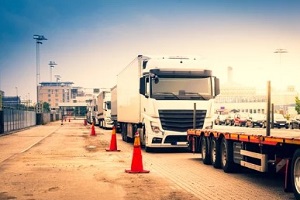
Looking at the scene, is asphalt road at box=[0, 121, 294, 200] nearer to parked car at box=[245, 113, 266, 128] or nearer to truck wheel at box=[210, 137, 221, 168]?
truck wheel at box=[210, 137, 221, 168]

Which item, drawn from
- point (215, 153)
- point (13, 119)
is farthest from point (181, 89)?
point (13, 119)

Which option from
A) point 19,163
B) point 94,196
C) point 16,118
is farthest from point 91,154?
point 16,118

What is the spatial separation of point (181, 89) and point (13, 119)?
92.7 feet

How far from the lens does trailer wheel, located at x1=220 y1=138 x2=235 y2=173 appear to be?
1231cm

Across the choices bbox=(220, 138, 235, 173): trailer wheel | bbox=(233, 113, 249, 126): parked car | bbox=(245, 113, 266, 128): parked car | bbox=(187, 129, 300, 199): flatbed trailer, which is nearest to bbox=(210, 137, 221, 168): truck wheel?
bbox=(187, 129, 300, 199): flatbed trailer

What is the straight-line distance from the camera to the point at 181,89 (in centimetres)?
1875

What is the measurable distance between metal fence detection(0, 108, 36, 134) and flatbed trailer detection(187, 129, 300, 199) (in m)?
25.1

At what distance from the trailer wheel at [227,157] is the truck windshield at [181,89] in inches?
232

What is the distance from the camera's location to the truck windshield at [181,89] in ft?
61.2

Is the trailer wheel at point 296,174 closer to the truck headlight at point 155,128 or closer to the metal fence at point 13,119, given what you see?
the truck headlight at point 155,128

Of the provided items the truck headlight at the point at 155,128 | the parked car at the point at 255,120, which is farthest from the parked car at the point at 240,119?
the truck headlight at the point at 155,128

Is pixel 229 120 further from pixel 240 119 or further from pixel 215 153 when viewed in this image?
pixel 215 153

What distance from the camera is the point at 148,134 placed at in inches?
736

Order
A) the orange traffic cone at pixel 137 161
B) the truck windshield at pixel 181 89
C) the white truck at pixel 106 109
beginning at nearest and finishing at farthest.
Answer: the orange traffic cone at pixel 137 161, the truck windshield at pixel 181 89, the white truck at pixel 106 109
